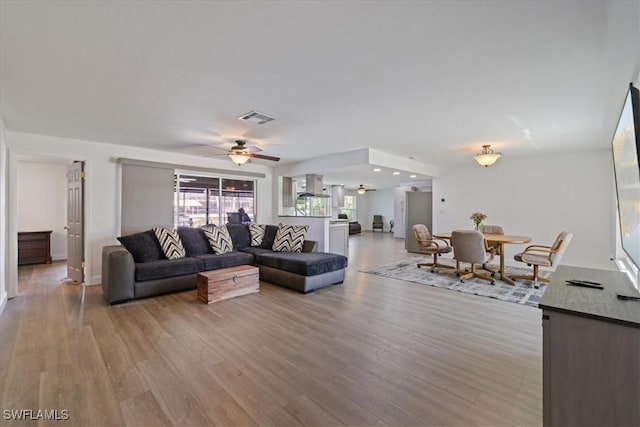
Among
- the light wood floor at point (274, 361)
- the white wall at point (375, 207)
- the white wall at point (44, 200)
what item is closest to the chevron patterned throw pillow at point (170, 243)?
the light wood floor at point (274, 361)

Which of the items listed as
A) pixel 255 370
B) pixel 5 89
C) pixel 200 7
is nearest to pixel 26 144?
pixel 5 89

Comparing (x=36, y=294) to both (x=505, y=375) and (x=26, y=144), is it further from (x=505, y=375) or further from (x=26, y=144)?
(x=505, y=375)

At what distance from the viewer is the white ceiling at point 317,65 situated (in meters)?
1.68

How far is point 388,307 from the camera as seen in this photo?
3.73 meters

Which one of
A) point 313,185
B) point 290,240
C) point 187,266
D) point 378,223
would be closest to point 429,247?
point 290,240

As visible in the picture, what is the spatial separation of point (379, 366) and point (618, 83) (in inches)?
128

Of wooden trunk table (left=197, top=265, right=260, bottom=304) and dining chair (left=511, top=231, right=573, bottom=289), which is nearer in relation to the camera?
wooden trunk table (left=197, top=265, right=260, bottom=304)

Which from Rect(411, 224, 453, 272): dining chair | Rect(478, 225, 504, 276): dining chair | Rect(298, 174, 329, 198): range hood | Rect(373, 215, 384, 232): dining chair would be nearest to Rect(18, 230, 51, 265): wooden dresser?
Rect(298, 174, 329, 198): range hood

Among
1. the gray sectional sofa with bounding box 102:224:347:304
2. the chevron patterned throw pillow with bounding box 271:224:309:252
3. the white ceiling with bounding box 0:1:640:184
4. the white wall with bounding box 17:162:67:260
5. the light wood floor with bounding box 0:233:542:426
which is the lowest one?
the light wood floor with bounding box 0:233:542:426

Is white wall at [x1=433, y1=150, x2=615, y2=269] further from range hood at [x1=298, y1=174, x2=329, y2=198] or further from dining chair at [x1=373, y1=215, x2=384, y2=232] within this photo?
dining chair at [x1=373, y1=215, x2=384, y2=232]

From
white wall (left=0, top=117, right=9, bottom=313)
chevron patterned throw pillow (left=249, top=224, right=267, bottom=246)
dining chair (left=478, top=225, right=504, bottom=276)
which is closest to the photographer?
white wall (left=0, top=117, right=9, bottom=313)

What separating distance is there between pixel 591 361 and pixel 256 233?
5387 millimetres

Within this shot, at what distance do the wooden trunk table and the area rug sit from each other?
2477 mm

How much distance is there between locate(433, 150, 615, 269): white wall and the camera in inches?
223
